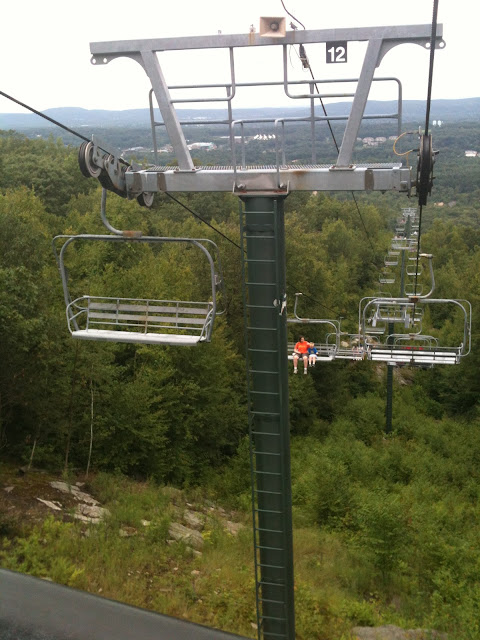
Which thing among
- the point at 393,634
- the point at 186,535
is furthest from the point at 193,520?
the point at 393,634

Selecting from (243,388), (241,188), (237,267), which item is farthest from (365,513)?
(237,267)

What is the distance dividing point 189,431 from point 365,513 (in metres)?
7.02

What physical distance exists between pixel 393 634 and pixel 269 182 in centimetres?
645

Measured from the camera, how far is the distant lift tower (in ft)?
17.0

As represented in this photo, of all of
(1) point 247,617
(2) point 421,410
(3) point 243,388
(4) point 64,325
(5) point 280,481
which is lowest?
(2) point 421,410

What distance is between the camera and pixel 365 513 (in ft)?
42.2

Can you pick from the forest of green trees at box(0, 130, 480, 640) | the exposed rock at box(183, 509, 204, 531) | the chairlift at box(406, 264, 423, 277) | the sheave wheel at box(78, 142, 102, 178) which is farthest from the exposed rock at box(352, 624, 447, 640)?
the chairlift at box(406, 264, 423, 277)

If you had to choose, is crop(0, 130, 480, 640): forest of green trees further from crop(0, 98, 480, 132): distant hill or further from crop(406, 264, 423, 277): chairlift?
crop(0, 98, 480, 132): distant hill

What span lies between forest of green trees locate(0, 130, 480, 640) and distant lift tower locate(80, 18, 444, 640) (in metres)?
4.54

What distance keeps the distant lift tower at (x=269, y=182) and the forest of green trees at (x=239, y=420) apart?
4.54 metres

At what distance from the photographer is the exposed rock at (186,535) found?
1192cm

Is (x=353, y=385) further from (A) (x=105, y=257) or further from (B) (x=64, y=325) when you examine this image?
(B) (x=64, y=325)

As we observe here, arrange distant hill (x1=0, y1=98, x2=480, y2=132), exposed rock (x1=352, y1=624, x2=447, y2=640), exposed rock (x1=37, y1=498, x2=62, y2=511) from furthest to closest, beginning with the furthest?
1. exposed rock (x1=37, y1=498, x2=62, y2=511)
2. exposed rock (x1=352, y1=624, x2=447, y2=640)
3. distant hill (x1=0, y1=98, x2=480, y2=132)

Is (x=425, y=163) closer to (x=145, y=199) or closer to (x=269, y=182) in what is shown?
(x=269, y=182)
